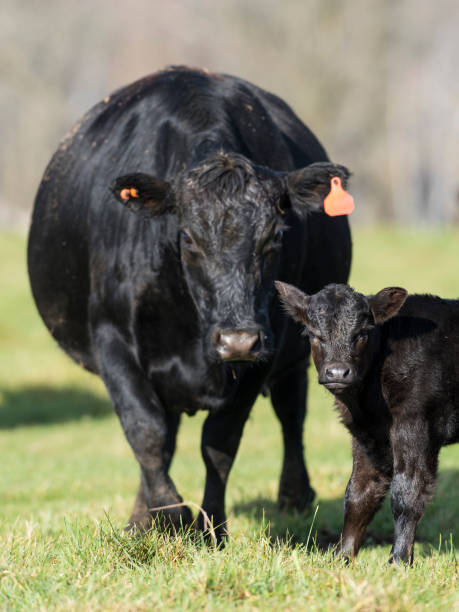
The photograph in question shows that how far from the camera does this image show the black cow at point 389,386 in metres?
4.84

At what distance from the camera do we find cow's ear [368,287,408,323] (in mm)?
4865

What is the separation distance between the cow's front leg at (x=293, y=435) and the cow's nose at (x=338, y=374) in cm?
287

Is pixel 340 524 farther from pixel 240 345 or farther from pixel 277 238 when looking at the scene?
pixel 240 345

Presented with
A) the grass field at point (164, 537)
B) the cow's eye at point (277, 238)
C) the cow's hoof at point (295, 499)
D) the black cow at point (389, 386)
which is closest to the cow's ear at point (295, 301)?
the black cow at point (389, 386)

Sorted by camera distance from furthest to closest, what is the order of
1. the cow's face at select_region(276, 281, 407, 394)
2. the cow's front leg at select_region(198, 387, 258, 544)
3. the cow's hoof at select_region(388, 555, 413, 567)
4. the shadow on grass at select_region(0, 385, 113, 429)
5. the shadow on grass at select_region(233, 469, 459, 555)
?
the shadow on grass at select_region(0, 385, 113, 429) < the shadow on grass at select_region(233, 469, 459, 555) < the cow's front leg at select_region(198, 387, 258, 544) < the cow's face at select_region(276, 281, 407, 394) < the cow's hoof at select_region(388, 555, 413, 567)

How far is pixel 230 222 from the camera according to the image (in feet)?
17.4

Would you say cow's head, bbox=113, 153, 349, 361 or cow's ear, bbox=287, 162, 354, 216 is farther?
cow's ear, bbox=287, 162, 354, 216

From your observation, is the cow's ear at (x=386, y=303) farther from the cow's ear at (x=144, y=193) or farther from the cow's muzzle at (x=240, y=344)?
the cow's ear at (x=144, y=193)

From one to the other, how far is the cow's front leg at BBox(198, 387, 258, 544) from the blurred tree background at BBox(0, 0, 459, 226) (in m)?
41.6

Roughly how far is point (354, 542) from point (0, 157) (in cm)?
6152

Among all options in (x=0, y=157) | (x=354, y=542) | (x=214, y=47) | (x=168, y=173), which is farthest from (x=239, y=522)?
(x=0, y=157)

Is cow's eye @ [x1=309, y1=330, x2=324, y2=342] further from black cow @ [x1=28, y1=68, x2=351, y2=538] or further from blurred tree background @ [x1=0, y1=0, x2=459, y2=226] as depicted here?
blurred tree background @ [x1=0, y1=0, x2=459, y2=226]

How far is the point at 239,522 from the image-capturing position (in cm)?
706

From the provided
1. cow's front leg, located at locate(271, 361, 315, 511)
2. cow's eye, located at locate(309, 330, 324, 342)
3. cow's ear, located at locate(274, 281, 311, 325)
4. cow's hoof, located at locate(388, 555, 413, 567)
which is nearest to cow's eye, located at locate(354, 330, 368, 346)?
cow's eye, located at locate(309, 330, 324, 342)
